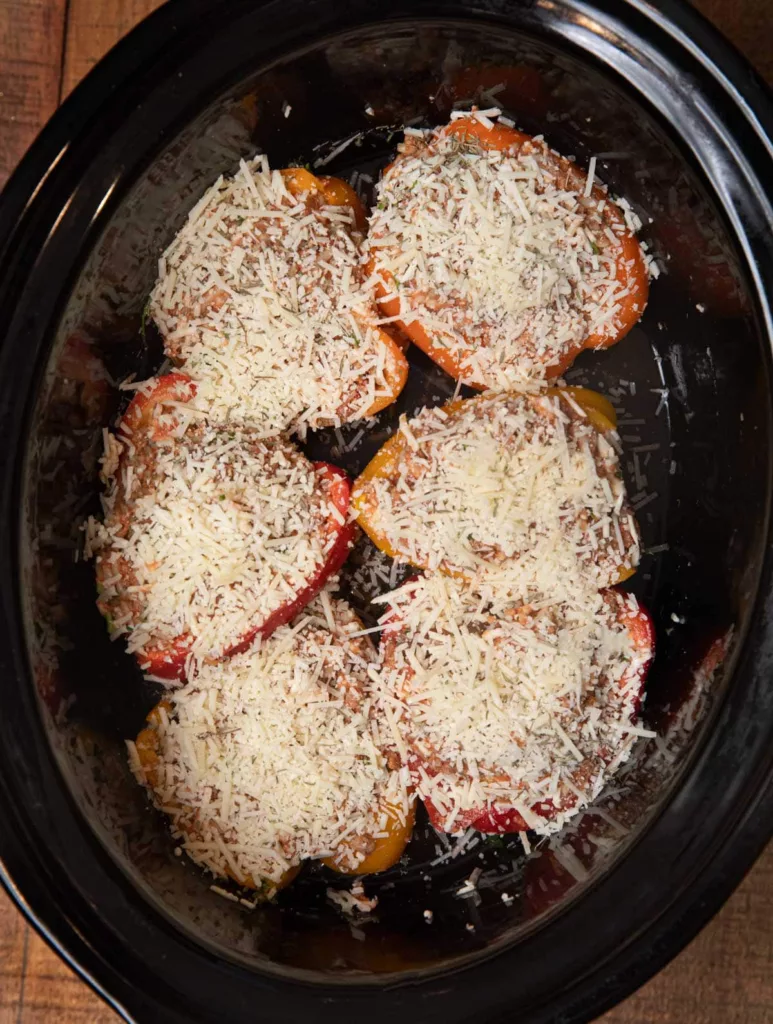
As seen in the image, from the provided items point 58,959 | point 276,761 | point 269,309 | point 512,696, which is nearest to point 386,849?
point 276,761

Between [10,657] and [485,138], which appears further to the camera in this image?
[485,138]

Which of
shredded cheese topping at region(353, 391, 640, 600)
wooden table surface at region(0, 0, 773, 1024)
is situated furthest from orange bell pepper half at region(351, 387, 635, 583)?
wooden table surface at region(0, 0, 773, 1024)

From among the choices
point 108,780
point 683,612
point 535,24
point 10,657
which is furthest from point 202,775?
point 535,24

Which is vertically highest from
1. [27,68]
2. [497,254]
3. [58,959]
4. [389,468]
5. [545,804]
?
[27,68]

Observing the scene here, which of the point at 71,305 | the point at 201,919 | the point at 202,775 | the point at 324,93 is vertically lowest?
the point at 201,919

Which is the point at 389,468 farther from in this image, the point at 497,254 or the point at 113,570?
→ the point at 113,570

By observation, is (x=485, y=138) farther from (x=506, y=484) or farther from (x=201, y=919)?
(x=201, y=919)

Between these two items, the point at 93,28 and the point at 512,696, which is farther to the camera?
the point at 93,28
